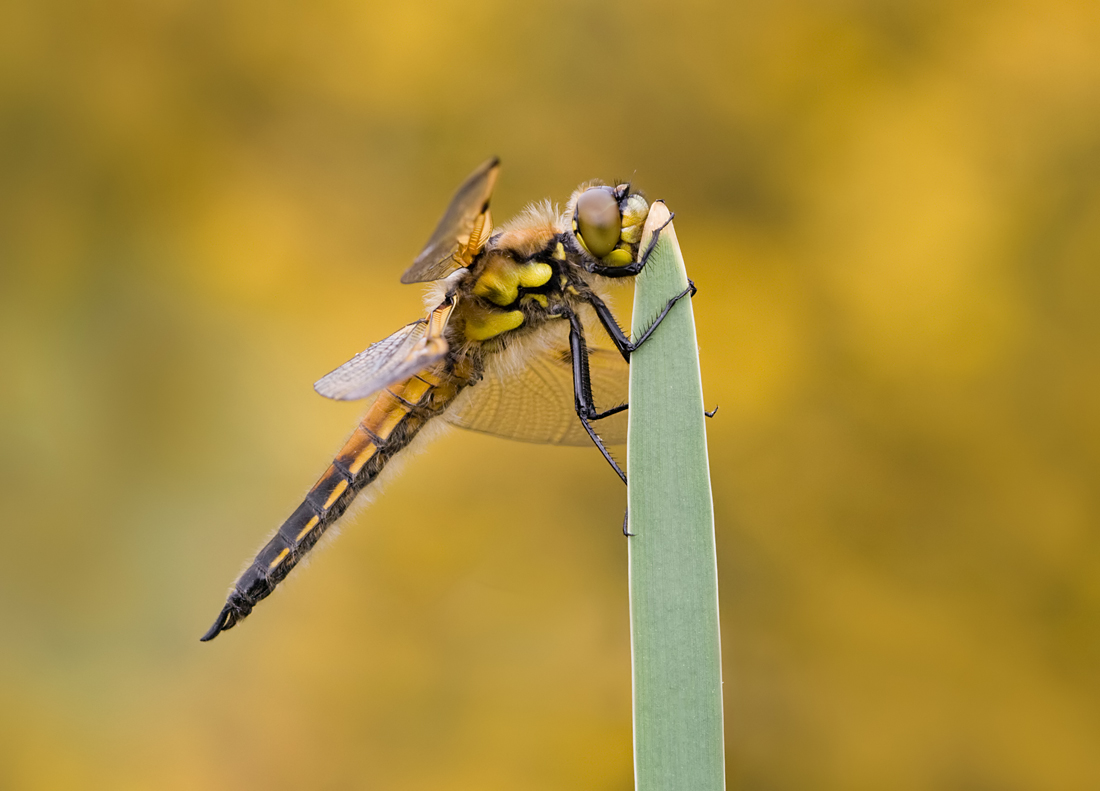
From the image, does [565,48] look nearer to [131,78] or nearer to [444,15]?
[444,15]

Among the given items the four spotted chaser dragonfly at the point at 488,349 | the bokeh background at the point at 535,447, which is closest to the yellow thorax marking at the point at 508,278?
the four spotted chaser dragonfly at the point at 488,349

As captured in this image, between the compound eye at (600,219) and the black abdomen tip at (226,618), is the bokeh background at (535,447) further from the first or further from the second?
the compound eye at (600,219)

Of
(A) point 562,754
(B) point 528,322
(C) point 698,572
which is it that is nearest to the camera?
(C) point 698,572

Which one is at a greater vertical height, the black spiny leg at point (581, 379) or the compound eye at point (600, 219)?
the compound eye at point (600, 219)

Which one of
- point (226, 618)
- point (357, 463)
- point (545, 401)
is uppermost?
point (545, 401)

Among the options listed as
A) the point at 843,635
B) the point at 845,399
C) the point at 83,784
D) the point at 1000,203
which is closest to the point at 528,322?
the point at 845,399

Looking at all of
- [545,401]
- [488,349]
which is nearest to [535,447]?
[545,401]

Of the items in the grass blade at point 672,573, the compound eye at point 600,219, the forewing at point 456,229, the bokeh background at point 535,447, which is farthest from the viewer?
the bokeh background at point 535,447

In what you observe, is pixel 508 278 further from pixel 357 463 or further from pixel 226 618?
pixel 226 618
